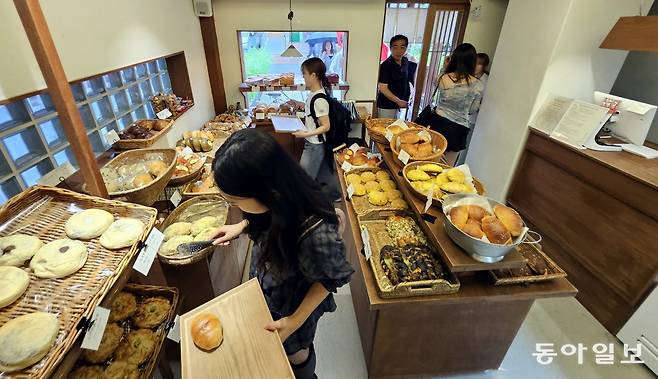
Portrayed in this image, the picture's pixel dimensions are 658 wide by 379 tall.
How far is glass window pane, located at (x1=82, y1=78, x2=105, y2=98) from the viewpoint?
176 cm

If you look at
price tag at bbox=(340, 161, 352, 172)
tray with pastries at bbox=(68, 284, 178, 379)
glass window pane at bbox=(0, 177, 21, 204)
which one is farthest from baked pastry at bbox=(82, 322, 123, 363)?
price tag at bbox=(340, 161, 352, 172)

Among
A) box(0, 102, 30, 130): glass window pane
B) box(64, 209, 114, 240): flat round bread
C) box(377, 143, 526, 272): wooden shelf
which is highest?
box(0, 102, 30, 130): glass window pane

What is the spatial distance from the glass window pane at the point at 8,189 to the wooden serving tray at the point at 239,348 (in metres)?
1.02

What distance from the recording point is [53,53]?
3.20 ft

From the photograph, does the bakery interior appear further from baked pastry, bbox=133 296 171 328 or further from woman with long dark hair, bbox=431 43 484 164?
woman with long dark hair, bbox=431 43 484 164

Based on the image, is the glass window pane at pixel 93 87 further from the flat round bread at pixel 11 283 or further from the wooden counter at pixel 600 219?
the wooden counter at pixel 600 219

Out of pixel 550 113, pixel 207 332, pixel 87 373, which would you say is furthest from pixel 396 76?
pixel 87 373

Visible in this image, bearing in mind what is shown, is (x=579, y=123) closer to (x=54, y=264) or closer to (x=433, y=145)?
(x=433, y=145)

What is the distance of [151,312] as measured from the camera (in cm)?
144

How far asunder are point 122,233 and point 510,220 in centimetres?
143

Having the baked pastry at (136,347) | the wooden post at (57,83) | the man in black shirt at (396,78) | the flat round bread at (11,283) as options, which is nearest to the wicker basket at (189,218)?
the baked pastry at (136,347)

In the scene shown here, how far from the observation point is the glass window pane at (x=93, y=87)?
1761 millimetres

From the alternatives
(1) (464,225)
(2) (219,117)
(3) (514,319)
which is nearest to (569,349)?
(3) (514,319)

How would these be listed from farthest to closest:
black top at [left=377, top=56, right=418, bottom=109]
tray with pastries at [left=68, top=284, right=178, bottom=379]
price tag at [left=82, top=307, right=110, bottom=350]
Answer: black top at [left=377, top=56, right=418, bottom=109]
tray with pastries at [left=68, top=284, right=178, bottom=379]
price tag at [left=82, top=307, right=110, bottom=350]
